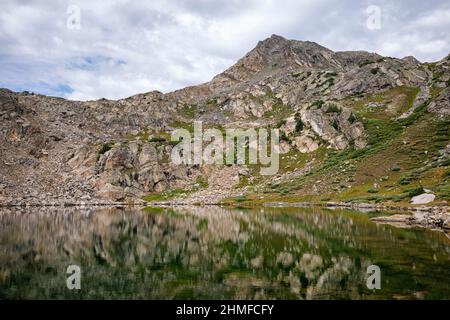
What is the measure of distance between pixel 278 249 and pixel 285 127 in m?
151

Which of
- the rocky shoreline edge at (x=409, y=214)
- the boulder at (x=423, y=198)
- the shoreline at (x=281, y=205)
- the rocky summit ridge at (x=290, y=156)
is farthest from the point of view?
the rocky summit ridge at (x=290, y=156)

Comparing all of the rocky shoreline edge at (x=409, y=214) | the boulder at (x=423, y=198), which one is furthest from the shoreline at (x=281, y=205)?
the boulder at (x=423, y=198)

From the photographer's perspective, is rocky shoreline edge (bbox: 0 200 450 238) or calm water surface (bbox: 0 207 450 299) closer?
calm water surface (bbox: 0 207 450 299)

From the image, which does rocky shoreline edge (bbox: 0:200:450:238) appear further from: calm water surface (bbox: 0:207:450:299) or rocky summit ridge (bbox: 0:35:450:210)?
calm water surface (bbox: 0:207:450:299)

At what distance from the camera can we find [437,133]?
12838 cm

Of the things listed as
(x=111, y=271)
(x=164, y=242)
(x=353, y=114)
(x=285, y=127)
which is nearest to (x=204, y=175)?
(x=285, y=127)

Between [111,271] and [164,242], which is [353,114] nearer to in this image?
[164,242]

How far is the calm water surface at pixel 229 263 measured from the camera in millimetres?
22922

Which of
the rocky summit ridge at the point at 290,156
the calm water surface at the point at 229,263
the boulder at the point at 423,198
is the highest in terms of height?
the rocky summit ridge at the point at 290,156

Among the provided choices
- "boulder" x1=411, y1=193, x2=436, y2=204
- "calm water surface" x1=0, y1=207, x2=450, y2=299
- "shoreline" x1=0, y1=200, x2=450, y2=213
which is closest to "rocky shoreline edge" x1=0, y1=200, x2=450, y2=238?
"shoreline" x1=0, y1=200, x2=450, y2=213

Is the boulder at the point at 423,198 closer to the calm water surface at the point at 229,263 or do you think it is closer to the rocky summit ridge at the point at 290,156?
the rocky summit ridge at the point at 290,156

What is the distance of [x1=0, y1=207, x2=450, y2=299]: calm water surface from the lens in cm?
2292

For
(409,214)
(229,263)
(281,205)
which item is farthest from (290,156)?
(229,263)

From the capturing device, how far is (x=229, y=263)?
3219 cm
